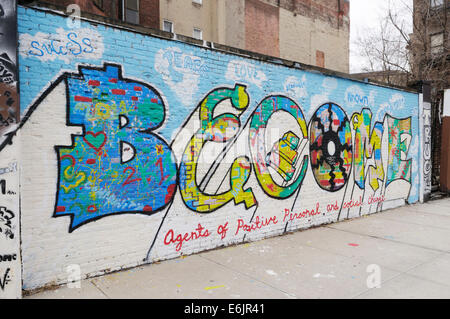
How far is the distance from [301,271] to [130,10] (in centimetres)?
1380

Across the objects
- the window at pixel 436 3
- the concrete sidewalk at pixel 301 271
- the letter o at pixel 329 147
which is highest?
the window at pixel 436 3

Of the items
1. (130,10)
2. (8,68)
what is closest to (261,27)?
(130,10)

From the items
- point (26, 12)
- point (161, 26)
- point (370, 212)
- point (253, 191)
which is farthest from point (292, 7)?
point (26, 12)

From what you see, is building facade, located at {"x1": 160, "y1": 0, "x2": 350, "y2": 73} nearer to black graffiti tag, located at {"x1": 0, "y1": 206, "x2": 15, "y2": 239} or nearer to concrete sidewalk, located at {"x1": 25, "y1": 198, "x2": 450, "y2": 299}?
concrete sidewalk, located at {"x1": 25, "y1": 198, "x2": 450, "y2": 299}

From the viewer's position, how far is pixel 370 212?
322 inches

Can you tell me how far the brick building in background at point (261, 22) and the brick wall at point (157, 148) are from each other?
757cm

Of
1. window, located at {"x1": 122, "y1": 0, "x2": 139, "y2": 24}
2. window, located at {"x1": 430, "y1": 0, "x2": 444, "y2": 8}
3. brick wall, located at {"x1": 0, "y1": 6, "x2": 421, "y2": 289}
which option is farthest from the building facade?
brick wall, located at {"x1": 0, "y1": 6, "x2": 421, "y2": 289}

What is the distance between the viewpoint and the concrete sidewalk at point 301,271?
372 centimetres

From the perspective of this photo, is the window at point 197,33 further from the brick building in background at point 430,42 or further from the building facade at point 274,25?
the brick building in background at point 430,42

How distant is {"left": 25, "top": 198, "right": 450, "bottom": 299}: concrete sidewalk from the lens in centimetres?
372

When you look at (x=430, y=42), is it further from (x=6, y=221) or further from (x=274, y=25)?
(x=6, y=221)

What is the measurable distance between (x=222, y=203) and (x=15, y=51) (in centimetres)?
332

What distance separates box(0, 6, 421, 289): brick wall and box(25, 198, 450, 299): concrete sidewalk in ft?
1.18

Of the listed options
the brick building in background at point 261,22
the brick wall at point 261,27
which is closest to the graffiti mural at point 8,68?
the brick building in background at point 261,22
